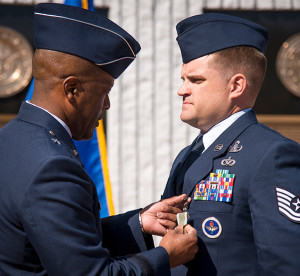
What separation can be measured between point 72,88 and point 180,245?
766 mm

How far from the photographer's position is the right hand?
6.72 ft

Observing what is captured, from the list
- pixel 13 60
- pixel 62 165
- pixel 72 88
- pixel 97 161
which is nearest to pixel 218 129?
pixel 72 88

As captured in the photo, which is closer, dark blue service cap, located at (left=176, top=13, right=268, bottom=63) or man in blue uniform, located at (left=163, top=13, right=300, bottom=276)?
man in blue uniform, located at (left=163, top=13, right=300, bottom=276)

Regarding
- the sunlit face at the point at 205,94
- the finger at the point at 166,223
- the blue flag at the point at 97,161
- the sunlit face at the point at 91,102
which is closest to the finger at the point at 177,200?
the finger at the point at 166,223

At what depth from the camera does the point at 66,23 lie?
2.04 metres

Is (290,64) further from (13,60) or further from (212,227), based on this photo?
(212,227)

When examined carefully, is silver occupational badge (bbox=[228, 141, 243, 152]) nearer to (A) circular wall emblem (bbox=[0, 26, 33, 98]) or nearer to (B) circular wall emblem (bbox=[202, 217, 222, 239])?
(B) circular wall emblem (bbox=[202, 217, 222, 239])

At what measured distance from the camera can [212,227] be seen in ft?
7.31

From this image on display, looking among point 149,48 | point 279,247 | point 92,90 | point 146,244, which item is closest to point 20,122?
point 92,90

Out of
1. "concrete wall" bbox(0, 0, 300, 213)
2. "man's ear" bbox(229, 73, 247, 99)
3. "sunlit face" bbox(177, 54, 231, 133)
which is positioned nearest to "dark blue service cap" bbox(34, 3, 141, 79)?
"sunlit face" bbox(177, 54, 231, 133)

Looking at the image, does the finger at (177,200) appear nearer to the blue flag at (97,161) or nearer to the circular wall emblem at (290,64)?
the blue flag at (97,161)

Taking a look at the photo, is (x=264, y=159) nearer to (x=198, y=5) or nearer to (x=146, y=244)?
(x=146, y=244)

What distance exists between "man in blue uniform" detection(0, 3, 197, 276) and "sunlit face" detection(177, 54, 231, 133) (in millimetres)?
348

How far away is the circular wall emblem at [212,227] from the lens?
221cm
